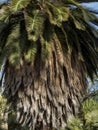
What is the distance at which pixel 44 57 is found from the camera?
13281 mm

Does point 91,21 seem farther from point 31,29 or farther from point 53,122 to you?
Answer: point 53,122

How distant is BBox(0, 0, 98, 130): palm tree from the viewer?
13547mm

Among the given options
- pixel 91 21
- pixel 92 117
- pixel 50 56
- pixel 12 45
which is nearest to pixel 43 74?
pixel 50 56

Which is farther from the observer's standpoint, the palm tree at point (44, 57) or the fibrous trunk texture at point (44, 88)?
the fibrous trunk texture at point (44, 88)

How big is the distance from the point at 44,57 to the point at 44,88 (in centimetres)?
136

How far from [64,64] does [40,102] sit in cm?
168

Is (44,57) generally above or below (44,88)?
above

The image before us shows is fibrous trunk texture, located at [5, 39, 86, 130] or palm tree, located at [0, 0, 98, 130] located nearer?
palm tree, located at [0, 0, 98, 130]

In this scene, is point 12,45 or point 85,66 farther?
point 85,66

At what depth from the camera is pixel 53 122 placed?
14.2 meters

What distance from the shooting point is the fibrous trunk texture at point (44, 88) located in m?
14.0

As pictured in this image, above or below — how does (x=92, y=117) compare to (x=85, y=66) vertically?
below

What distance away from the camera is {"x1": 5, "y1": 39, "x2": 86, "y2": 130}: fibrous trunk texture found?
45.8ft

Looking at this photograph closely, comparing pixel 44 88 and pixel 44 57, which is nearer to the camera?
pixel 44 57
